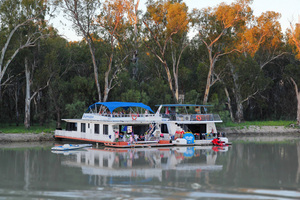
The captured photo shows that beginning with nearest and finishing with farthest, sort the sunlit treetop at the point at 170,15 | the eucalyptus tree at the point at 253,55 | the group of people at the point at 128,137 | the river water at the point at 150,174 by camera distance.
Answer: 1. the river water at the point at 150,174
2. the group of people at the point at 128,137
3. the sunlit treetop at the point at 170,15
4. the eucalyptus tree at the point at 253,55

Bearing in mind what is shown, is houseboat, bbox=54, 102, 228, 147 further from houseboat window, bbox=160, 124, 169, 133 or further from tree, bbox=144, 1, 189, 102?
tree, bbox=144, 1, 189, 102

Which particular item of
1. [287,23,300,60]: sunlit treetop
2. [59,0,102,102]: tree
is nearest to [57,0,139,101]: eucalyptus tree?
[59,0,102,102]: tree

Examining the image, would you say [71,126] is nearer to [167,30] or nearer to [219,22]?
[167,30]

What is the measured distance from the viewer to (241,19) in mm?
46719

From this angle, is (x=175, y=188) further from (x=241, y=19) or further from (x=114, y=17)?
(x=241, y=19)

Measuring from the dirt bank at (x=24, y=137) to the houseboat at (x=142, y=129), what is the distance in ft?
8.86

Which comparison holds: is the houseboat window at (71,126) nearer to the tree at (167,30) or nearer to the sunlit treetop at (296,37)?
the tree at (167,30)

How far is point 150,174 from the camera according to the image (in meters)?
19.3

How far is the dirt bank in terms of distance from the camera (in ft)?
123

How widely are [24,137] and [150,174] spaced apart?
2186cm

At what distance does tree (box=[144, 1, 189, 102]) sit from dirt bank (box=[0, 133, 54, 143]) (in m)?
14.9

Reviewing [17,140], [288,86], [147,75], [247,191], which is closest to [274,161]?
[247,191]

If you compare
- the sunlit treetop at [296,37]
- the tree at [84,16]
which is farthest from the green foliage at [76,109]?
the sunlit treetop at [296,37]

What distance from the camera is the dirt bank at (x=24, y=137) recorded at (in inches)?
1473
